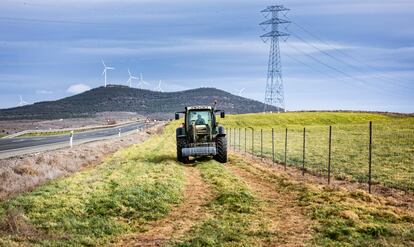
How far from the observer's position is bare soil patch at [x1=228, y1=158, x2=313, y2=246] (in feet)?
36.5

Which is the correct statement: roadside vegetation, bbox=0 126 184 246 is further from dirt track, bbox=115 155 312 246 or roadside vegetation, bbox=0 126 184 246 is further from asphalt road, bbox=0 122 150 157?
asphalt road, bbox=0 122 150 157

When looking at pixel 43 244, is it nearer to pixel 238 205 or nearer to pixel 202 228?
pixel 202 228

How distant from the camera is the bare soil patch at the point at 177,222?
11336 millimetres

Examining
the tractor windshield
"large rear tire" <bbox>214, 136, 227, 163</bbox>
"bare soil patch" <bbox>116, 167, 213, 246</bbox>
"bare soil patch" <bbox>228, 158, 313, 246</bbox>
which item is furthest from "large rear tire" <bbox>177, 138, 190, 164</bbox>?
"bare soil patch" <bbox>116, 167, 213, 246</bbox>

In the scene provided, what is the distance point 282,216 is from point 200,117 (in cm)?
1694

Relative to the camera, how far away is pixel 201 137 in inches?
1163

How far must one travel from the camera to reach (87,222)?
12812 mm

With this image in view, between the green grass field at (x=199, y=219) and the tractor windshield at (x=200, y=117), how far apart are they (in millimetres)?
10264

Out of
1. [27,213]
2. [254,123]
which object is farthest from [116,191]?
[254,123]

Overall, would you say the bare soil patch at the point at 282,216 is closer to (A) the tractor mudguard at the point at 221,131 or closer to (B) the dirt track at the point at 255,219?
(B) the dirt track at the point at 255,219

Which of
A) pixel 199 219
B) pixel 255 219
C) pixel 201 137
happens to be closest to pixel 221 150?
pixel 201 137

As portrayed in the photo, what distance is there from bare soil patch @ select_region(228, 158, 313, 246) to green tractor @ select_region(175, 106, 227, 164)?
26.8 ft

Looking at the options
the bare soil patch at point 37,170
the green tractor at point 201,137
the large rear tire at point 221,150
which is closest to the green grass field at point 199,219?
the bare soil patch at point 37,170

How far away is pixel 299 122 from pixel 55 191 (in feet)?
281
